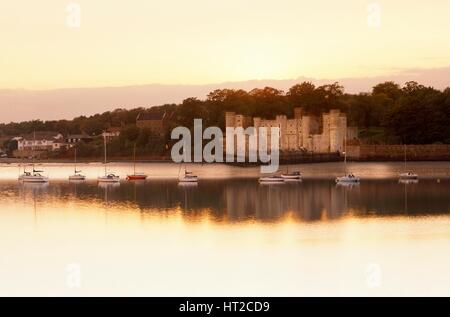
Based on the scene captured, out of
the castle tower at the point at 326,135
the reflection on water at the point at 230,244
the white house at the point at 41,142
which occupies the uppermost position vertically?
the castle tower at the point at 326,135

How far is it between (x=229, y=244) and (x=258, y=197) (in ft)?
44.1

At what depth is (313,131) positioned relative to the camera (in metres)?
64.9

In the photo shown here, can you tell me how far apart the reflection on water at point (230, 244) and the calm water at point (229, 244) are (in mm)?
26

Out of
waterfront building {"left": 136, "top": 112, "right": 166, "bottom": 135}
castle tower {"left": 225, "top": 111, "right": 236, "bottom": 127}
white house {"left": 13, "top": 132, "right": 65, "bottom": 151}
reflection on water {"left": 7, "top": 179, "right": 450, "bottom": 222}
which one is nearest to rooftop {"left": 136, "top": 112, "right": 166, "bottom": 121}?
waterfront building {"left": 136, "top": 112, "right": 166, "bottom": 135}

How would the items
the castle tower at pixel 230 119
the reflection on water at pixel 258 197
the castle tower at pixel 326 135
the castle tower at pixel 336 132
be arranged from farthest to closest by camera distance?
the castle tower at pixel 230 119
the castle tower at pixel 326 135
the castle tower at pixel 336 132
the reflection on water at pixel 258 197

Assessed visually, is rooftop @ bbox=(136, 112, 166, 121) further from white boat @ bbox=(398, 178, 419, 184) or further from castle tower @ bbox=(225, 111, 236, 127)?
white boat @ bbox=(398, 178, 419, 184)

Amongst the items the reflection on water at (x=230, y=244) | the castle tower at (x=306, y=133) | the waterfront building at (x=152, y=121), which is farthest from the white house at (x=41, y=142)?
the reflection on water at (x=230, y=244)

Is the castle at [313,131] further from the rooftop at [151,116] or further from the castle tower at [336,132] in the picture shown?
the rooftop at [151,116]

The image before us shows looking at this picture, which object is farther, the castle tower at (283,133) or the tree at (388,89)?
the tree at (388,89)

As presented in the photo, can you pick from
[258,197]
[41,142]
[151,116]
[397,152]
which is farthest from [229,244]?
[41,142]

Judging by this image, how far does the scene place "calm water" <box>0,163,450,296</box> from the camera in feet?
50.9

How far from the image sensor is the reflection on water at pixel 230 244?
1550 centimetres

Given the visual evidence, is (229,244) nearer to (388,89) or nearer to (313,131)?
(313,131)
